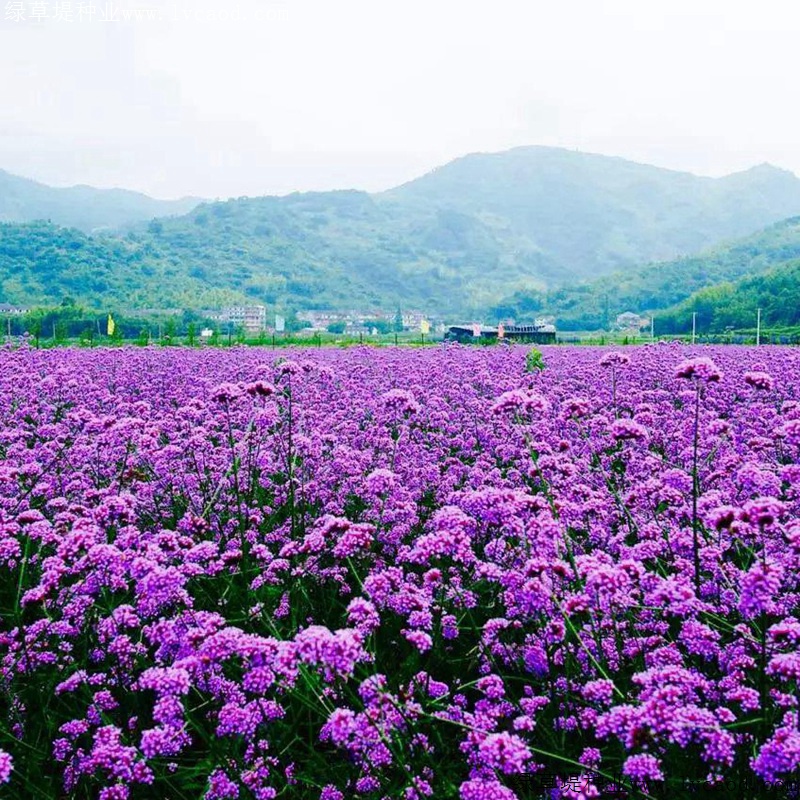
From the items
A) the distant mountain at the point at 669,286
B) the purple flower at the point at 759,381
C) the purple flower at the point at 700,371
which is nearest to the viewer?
the purple flower at the point at 700,371

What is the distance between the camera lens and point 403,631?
11.7 ft

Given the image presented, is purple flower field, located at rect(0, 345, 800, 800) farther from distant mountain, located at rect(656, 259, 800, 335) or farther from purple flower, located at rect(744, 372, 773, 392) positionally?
distant mountain, located at rect(656, 259, 800, 335)

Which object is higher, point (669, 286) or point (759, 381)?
point (669, 286)

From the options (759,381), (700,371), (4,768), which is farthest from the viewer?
(759,381)

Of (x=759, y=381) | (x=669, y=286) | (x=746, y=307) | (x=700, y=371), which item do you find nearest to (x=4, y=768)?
(x=700, y=371)

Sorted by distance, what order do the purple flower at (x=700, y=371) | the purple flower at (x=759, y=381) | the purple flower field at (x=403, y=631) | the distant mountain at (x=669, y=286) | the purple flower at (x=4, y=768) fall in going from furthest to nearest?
the distant mountain at (x=669, y=286)
the purple flower at (x=759, y=381)
the purple flower at (x=700, y=371)
the purple flower field at (x=403, y=631)
the purple flower at (x=4, y=768)

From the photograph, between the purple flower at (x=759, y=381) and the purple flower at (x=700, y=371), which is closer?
the purple flower at (x=700, y=371)

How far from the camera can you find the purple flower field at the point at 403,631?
2.64 m

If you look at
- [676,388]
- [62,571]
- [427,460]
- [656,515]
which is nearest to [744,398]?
[676,388]

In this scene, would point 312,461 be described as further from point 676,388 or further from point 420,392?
point 676,388

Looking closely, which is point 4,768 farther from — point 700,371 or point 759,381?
point 759,381

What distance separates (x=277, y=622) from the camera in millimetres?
4293

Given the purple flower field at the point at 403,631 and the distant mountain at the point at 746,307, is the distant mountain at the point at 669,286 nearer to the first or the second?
the distant mountain at the point at 746,307

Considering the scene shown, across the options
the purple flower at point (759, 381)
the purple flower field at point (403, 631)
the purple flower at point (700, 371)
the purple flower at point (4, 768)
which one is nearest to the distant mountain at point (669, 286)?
the purple flower field at point (403, 631)
